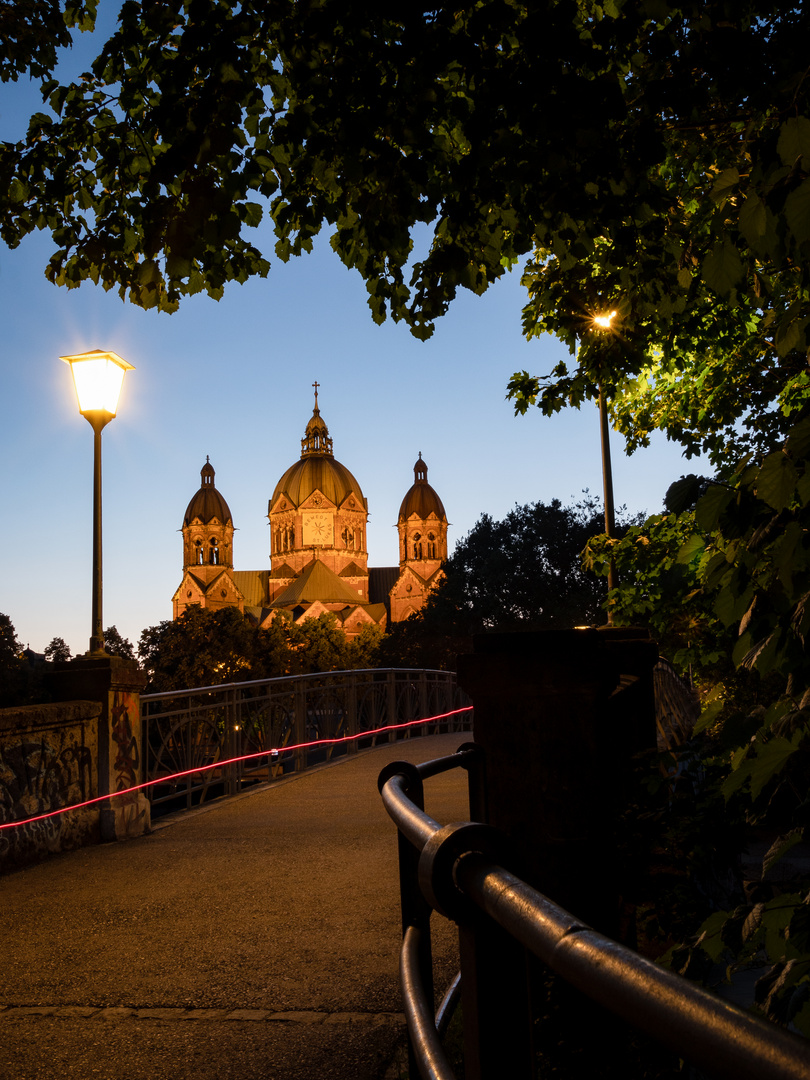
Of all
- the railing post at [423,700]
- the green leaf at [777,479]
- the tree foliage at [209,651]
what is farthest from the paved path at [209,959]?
the tree foliage at [209,651]

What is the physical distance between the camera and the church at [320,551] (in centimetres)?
11150

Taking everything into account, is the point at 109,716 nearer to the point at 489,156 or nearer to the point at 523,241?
the point at 523,241

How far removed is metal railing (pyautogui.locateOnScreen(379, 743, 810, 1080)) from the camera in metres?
0.63

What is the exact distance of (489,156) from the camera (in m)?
2.95

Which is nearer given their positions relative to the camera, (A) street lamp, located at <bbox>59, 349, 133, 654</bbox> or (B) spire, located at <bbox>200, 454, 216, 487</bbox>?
(A) street lamp, located at <bbox>59, 349, 133, 654</bbox>

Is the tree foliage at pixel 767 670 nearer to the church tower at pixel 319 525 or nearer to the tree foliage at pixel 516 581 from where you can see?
the tree foliage at pixel 516 581

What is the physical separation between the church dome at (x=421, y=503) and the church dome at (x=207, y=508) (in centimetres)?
2613

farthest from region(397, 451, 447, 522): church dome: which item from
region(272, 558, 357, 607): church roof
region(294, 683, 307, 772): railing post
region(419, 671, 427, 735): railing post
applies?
region(294, 683, 307, 772): railing post

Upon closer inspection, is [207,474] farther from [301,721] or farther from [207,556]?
[301,721]

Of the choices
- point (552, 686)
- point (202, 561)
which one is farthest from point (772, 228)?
point (202, 561)

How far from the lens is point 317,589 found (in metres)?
110

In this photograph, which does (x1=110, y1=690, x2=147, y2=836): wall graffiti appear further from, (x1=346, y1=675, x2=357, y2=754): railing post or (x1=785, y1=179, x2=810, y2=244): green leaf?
(x1=785, y1=179, x2=810, y2=244): green leaf

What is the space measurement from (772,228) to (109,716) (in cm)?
672

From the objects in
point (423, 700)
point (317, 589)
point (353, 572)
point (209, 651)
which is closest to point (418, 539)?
point (353, 572)
